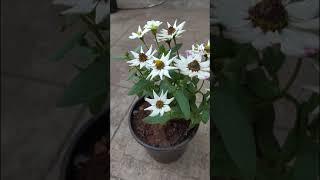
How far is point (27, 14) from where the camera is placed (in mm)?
332

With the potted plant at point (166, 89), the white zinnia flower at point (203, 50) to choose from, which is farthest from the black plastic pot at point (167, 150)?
the white zinnia flower at point (203, 50)

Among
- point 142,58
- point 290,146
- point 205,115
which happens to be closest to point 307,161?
point 290,146

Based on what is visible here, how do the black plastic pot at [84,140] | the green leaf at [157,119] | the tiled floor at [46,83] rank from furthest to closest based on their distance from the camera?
the green leaf at [157,119] < the black plastic pot at [84,140] < the tiled floor at [46,83]

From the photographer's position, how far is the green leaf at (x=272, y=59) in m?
0.45

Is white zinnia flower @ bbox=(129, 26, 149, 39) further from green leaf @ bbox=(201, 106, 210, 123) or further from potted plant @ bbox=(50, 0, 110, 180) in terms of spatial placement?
green leaf @ bbox=(201, 106, 210, 123)

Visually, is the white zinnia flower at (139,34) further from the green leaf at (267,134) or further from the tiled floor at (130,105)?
the green leaf at (267,134)

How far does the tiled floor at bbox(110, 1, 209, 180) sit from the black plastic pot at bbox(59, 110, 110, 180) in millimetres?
14

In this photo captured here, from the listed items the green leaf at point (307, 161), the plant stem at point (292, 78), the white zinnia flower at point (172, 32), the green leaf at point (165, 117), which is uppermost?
the white zinnia flower at point (172, 32)

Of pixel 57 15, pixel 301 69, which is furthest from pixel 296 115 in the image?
pixel 57 15

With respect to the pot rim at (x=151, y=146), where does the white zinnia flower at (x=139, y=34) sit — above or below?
above

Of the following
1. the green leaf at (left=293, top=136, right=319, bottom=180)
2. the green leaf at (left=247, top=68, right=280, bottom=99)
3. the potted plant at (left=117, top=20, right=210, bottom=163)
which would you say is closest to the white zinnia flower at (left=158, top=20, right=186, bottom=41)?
the potted plant at (left=117, top=20, right=210, bottom=163)

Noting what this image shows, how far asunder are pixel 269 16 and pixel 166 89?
175mm

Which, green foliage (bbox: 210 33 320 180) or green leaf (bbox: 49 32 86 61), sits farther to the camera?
green foliage (bbox: 210 33 320 180)

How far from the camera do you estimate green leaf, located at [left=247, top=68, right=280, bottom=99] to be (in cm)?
49
